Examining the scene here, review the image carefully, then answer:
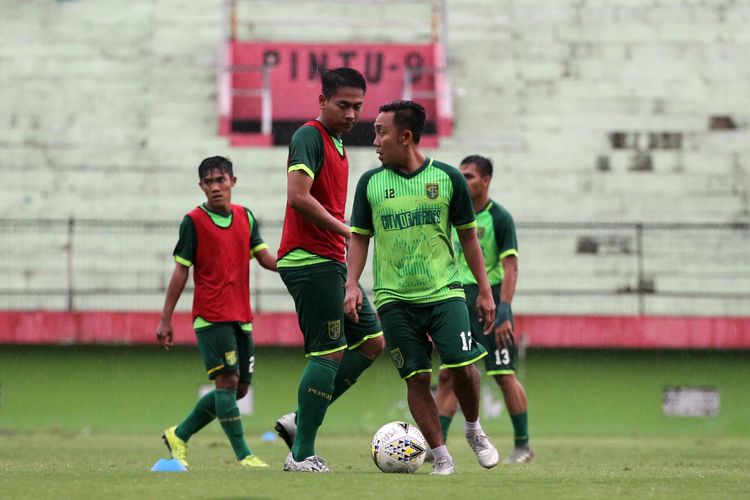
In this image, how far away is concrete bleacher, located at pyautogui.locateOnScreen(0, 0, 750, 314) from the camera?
16.8 metres

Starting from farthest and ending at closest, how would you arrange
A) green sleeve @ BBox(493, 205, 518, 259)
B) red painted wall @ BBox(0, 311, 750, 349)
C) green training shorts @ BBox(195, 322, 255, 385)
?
red painted wall @ BBox(0, 311, 750, 349) → green sleeve @ BBox(493, 205, 518, 259) → green training shorts @ BBox(195, 322, 255, 385)

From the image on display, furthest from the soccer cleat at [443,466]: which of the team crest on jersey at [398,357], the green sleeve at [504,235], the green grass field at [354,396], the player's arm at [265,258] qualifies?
the green grass field at [354,396]

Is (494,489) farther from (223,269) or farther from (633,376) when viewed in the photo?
(633,376)

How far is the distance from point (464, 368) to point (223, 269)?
2636mm

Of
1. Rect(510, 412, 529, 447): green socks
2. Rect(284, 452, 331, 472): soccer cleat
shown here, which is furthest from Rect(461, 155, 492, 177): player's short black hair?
Rect(284, 452, 331, 472): soccer cleat

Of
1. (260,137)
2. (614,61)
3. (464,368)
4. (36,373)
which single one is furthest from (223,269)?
(614,61)

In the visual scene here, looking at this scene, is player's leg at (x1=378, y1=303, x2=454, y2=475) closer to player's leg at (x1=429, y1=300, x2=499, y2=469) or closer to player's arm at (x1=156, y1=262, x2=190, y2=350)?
player's leg at (x1=429, y1=300, x2=499, y2=469)

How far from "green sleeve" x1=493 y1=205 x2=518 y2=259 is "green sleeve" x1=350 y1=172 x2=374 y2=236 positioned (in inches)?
109

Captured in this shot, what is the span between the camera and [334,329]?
24.4 feet

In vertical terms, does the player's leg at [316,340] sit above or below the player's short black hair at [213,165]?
below

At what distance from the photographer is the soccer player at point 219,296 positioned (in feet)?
29.8

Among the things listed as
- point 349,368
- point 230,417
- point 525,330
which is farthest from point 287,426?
point 525,330

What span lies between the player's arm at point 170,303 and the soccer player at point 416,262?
2.23 meters

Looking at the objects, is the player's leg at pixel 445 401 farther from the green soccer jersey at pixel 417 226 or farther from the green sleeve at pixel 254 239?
the green soccer jersey at pixel 417 226
